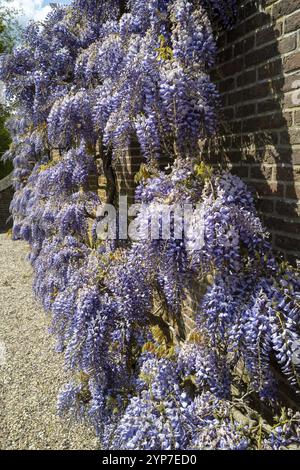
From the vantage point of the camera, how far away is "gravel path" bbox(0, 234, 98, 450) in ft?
9.50

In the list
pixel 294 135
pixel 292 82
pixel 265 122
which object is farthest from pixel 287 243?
pixel 292 82

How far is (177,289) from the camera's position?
2367 millimetres

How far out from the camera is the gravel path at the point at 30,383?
9.50 ft

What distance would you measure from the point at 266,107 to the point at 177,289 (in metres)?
1.08

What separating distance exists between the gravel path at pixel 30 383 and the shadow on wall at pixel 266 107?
6.40ft

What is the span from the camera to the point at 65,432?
2.96 metres

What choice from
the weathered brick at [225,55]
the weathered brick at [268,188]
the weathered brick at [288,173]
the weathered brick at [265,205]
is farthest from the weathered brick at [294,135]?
the weathered brick at [225,55]

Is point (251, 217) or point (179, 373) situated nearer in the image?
point (251, 217)

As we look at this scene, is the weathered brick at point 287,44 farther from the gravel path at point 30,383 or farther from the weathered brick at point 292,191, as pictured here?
the gravel path at point 30,383

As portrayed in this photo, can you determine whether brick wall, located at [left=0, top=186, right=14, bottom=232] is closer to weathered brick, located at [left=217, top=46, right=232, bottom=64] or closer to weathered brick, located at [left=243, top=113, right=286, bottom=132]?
weathered brick, located at [left=217, top=46, right=232, bottom=64]

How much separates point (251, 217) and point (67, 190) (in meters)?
2.63

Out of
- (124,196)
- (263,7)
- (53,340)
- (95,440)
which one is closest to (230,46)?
(263,7)

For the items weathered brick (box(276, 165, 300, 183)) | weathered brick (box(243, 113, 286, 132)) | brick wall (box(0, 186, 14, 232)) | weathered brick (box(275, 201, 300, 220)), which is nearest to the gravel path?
weathered brick (box(275, 201, 300, 220))

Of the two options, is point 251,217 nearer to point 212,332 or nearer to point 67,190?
point 212,332
